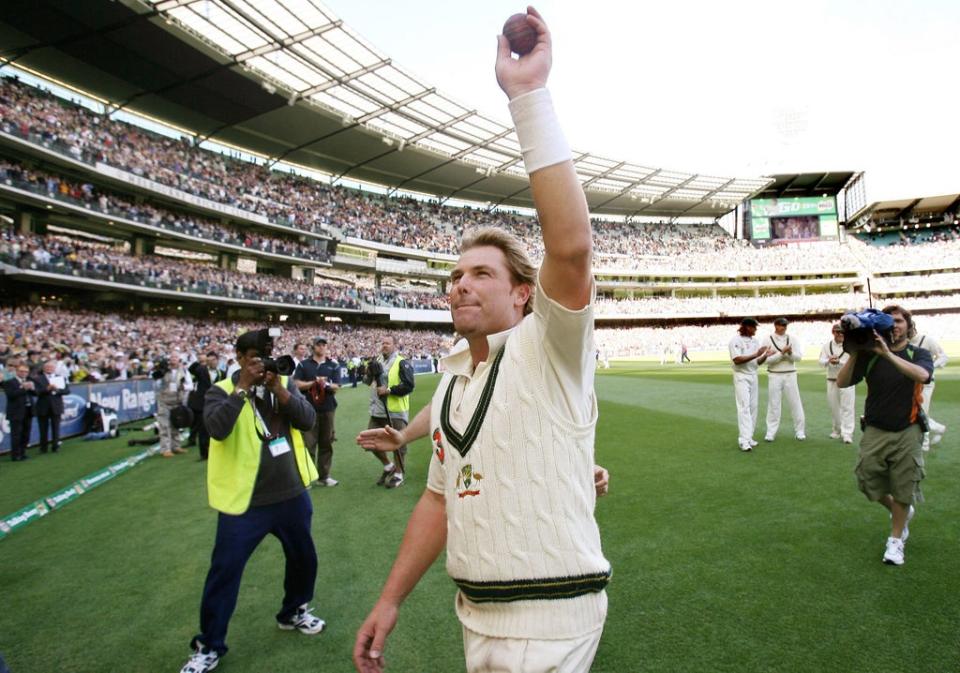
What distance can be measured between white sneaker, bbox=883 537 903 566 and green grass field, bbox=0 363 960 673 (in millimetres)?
72

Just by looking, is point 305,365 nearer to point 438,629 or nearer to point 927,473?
point 438,629

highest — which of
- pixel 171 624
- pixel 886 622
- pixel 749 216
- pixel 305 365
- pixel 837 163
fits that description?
pixel 837 163

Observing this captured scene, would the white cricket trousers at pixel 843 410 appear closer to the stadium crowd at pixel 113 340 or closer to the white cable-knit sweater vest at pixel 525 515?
the white cable-knit sweater vest at pixel 525 515

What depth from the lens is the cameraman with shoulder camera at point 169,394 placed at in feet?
35.7

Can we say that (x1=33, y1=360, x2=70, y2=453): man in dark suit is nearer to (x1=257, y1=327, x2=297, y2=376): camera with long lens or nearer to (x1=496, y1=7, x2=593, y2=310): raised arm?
(x1=257, y1=327, x2=297, y2=376): camera with long lens

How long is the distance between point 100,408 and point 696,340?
5286cm

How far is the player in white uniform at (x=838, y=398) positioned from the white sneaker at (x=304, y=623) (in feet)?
27.3

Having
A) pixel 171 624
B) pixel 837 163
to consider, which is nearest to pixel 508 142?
pixel 171 624

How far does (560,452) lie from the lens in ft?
4.51

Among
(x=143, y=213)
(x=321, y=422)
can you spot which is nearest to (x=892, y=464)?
(x=321, y=422)

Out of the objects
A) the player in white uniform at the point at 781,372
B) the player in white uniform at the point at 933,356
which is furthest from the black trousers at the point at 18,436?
the player in white uniform at the point at 933,356

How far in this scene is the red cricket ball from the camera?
4.02ft

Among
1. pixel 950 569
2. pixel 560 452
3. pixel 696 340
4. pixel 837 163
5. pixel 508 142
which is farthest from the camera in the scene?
pixel 837 163

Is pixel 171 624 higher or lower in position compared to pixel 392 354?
lower
